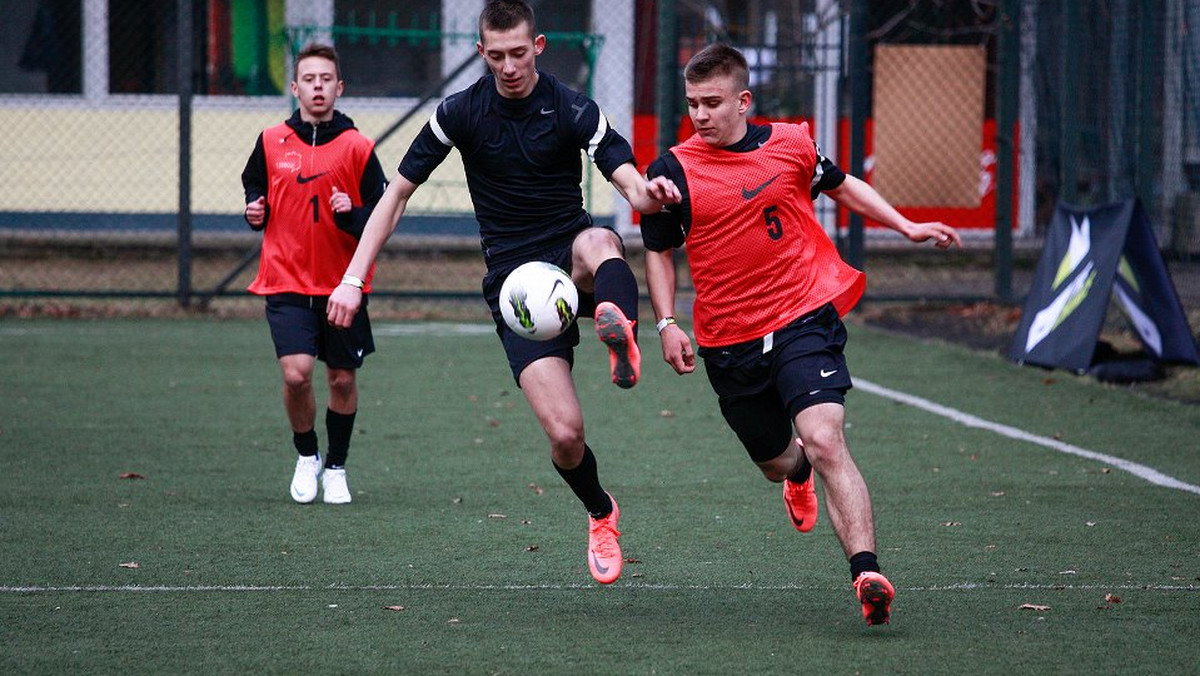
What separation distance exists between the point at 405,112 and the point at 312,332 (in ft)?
35.7

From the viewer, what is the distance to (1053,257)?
11.6m

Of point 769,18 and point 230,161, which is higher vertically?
point 769,18

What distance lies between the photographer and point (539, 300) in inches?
215

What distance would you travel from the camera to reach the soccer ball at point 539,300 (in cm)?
546

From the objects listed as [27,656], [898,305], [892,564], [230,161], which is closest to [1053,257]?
[898,305]

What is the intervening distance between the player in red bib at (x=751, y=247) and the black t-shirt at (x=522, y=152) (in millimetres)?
316

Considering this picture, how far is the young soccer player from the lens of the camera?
24.1 ft

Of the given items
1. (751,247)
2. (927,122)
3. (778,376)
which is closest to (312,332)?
(751,247)

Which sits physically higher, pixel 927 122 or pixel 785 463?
pixel 927 122

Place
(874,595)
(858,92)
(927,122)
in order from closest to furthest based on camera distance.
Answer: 1. (874,595)
2. (858,92)
3. (927,122)

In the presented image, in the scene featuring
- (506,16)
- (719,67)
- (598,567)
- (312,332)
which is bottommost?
(598,567)

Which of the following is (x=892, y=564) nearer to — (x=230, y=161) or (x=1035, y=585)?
(x=1035, y=585)

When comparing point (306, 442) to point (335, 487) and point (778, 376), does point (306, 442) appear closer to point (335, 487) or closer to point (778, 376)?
point (335, 487)

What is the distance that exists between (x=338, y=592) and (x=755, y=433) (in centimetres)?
154
